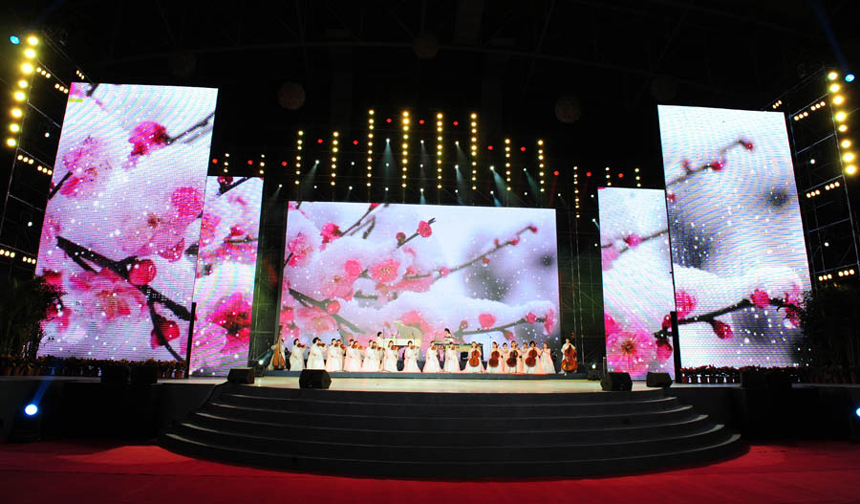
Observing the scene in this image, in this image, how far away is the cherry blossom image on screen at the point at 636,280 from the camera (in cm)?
1460

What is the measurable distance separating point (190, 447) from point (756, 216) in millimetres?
12020

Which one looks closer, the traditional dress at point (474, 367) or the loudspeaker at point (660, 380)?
the loudspeaker at point (660, 380)

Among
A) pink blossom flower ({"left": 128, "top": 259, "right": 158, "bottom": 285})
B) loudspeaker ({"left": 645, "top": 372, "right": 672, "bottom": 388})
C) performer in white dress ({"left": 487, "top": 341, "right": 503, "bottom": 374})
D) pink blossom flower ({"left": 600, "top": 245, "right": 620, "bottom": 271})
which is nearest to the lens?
loudspeaker ({"left": 645, "top": 372, "right": 672, "bottom": 388})

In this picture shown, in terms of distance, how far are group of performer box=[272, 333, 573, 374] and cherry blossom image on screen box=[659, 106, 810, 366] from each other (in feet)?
11.0

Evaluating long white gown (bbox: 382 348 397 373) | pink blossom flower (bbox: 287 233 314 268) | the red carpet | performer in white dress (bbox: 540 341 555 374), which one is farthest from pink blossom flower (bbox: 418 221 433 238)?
the red carpet

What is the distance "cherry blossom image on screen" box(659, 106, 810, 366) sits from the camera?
36.0 ft

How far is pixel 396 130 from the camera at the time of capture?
1432cm

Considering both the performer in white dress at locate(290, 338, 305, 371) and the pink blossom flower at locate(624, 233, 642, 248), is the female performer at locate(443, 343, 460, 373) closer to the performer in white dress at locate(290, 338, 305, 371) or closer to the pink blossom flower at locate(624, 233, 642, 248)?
the performer in white dress at locate(290, 338, 305, 371)

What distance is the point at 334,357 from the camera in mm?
13047

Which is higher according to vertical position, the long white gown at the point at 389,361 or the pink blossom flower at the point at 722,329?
the pink blossom flower at the point at 722,329

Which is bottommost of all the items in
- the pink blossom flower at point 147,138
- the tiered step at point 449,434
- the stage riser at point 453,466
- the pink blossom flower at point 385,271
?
the stage riser at point 453,466

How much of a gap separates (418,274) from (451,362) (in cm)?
270

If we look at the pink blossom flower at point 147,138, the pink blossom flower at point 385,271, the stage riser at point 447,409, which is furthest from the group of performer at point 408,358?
the stage riser at point 447,409

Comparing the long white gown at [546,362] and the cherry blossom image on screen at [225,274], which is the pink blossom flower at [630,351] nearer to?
the long white gown at [546,362]
